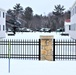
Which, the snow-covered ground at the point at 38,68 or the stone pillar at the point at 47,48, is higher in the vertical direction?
the stone pillar at the point at 47,48

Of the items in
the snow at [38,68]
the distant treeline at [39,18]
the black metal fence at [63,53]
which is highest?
the distant treeline at [39,18]

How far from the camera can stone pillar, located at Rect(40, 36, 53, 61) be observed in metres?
11.9

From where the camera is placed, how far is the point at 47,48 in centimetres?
1192

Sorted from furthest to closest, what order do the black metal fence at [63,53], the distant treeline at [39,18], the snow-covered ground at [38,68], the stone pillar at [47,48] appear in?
the distant treeline at [39,18], the black metal fence at [63,53], the stone pillar at [47,48], the snow-covered ground at [38,68]

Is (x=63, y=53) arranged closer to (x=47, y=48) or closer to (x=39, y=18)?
(x=47, y=48)

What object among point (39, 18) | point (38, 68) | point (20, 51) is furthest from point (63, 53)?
point (39, 18)

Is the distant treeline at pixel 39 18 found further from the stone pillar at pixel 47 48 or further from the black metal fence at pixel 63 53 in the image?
the stone pillar at pixel 47 48

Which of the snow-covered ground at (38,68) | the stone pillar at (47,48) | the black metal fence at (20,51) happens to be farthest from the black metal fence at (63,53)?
the snow-covered ground at (38,68)

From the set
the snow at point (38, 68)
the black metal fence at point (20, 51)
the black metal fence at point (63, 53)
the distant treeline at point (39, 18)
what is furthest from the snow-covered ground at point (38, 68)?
the distant treeline at point (39, 18)

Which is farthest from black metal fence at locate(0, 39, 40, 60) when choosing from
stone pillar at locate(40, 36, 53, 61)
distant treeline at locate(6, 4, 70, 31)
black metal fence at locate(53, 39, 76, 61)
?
distant treeline at locate(6, 4, 70, 31)

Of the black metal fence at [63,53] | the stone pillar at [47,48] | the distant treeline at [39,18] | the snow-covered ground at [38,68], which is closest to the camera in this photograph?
the snow-covered ground at [38,68]

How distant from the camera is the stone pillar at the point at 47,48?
1193 centimetres

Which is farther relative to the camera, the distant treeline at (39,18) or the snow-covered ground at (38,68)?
the distant treeline at (39,18)

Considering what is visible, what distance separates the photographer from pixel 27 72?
9.13 m
